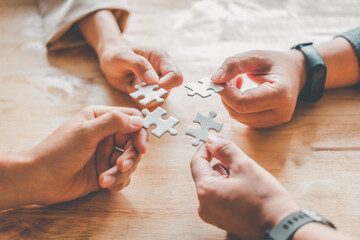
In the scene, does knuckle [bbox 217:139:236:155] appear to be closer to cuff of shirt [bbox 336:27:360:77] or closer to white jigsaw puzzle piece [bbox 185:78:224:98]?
white jigsaw puzzle piece [bbox 185:78:224:98]

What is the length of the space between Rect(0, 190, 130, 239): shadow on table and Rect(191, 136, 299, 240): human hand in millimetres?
276

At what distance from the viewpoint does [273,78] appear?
1.09 m

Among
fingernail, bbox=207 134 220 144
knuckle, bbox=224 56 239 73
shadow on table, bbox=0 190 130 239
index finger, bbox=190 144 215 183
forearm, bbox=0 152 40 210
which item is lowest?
shadow on table, bbox=0 190 130 239

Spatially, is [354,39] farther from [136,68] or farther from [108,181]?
[108,181]

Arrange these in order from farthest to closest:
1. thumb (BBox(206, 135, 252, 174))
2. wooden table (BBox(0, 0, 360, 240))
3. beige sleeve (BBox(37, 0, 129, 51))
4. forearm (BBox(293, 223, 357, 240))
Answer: beige sleeve (BBox(37, 0, 129, 51))
wooden table (BBox(0, 0, 360, 240))
thumb (BBox(206, 135, 252, 174))
forearm (BBox(293, 223, 357, 240))

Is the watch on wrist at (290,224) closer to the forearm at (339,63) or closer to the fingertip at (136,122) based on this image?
the fingertip at (136,122)

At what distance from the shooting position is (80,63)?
1408mm

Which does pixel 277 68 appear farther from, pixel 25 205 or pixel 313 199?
pixel 25 205

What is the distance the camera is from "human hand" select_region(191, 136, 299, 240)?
29.4 inches

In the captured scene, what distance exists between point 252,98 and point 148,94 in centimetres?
33

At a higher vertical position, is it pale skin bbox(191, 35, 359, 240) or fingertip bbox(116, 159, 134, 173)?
pale skin bbox(191, 35, 359, 240)

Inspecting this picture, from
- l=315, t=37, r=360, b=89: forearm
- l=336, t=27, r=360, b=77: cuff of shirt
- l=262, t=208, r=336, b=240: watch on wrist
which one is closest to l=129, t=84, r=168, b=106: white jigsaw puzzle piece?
l=262, t=208, r=336, b=240: watch on wrist

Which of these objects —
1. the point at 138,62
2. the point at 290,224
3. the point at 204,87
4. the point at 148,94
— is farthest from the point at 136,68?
the point at 290,224

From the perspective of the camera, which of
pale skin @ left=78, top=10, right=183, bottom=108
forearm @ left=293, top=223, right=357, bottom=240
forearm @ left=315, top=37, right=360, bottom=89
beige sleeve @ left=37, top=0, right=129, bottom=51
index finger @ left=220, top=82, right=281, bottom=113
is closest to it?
forearm @ left=293, top=223, right=357, bottom=240
